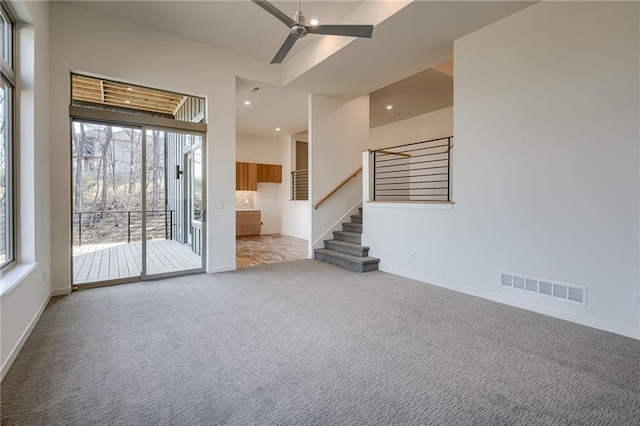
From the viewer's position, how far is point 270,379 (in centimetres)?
211

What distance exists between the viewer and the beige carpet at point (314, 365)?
178 centimetres

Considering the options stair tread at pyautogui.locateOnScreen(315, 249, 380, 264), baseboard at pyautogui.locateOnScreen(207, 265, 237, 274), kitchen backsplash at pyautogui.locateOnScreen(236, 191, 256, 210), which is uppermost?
kitchen backsplash at pyautogui.locateOnScreen(236, 191, 256, 210)

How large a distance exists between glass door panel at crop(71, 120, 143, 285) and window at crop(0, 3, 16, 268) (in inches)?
53.5

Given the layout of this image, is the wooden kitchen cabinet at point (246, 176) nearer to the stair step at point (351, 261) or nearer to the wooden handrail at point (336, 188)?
the wooden handrail at point (336, 188)

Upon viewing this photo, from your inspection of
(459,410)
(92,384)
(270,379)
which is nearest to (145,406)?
(92,384)

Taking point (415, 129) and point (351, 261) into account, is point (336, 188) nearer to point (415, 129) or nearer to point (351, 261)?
point (351, 261)

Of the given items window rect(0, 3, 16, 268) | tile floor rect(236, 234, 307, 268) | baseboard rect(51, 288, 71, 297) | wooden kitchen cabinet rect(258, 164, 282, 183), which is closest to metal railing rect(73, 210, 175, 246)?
baseboard rect(51, 288, 71, 297)

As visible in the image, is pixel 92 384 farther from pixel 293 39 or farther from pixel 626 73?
pixel 626 73

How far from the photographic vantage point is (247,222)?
10133mm

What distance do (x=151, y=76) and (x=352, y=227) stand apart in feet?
15.1

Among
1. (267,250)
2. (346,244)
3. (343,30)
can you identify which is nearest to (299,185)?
(267,250)

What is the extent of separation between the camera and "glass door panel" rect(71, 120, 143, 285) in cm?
427

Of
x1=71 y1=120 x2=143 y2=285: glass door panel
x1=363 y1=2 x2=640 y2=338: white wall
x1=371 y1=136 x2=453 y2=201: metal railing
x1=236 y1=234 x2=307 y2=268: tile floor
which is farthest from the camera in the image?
x1=371 y1=136 x2=453 y2=201: metal railing

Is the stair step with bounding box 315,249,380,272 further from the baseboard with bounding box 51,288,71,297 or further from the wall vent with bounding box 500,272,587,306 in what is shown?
the baseboard with bounding box 51,288,71,297
